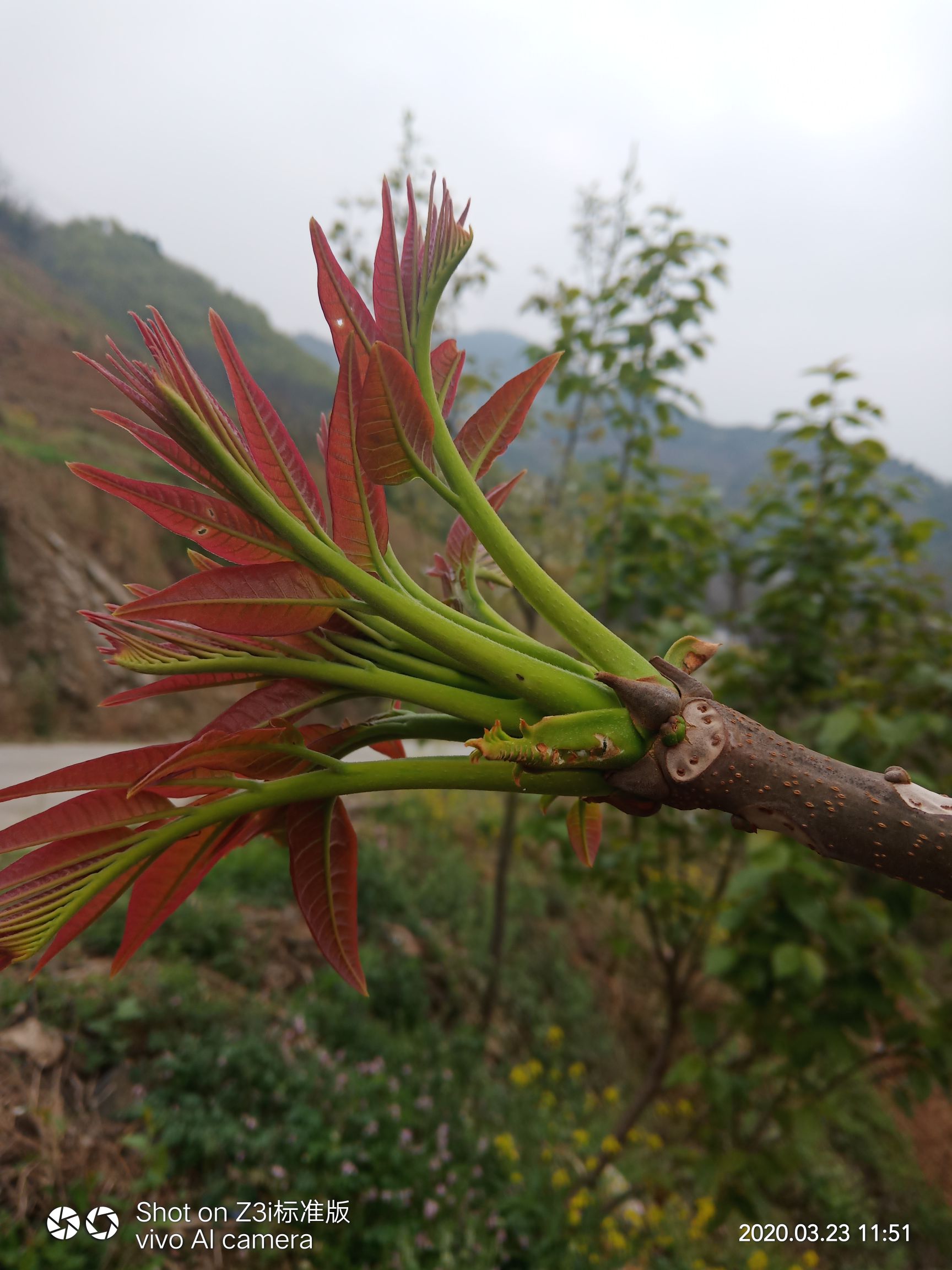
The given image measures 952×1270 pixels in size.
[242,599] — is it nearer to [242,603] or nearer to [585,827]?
[242,603]

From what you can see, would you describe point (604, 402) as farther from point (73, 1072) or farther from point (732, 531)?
point (73, 1072)

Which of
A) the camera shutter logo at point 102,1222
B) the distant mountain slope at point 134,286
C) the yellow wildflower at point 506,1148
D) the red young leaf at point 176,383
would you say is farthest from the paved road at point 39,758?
the distant mountain slope at point 134,286

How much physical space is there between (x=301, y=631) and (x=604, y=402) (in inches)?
194

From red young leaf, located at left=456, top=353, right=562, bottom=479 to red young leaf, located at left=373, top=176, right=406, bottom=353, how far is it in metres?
0.10

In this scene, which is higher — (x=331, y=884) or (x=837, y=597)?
(x=837, y=597)

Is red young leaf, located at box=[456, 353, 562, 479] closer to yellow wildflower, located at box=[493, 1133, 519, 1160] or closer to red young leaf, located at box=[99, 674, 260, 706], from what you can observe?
red young leaf, located at box=[99, 674, 260, 706]

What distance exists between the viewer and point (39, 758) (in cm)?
634

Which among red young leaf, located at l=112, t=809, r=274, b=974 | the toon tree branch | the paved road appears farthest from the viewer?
the paved road

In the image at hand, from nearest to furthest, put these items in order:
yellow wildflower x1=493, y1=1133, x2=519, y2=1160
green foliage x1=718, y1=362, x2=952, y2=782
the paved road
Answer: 1. green foliage x1=718, y1=362, x2=952, y2=782
2. yellow wildflower x1=493, y1=1133, x2=519, y2=1160
3. the paved road

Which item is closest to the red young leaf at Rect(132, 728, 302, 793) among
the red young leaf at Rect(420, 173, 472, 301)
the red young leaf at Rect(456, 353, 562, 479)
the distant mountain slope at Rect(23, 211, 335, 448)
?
the red young leaf at Rect(456, 353, 562, 479)

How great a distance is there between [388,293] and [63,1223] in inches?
100

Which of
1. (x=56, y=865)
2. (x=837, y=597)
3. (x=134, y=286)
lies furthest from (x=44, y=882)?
(x=134, y=286)

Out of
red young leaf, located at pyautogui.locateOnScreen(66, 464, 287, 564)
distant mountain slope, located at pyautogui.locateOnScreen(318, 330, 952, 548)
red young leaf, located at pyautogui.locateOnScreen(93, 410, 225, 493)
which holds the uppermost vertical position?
distant mountain slope, located at pyautogui.locateOnScreen(318, 330, 952, 548)

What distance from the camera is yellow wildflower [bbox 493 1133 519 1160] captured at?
297cm
